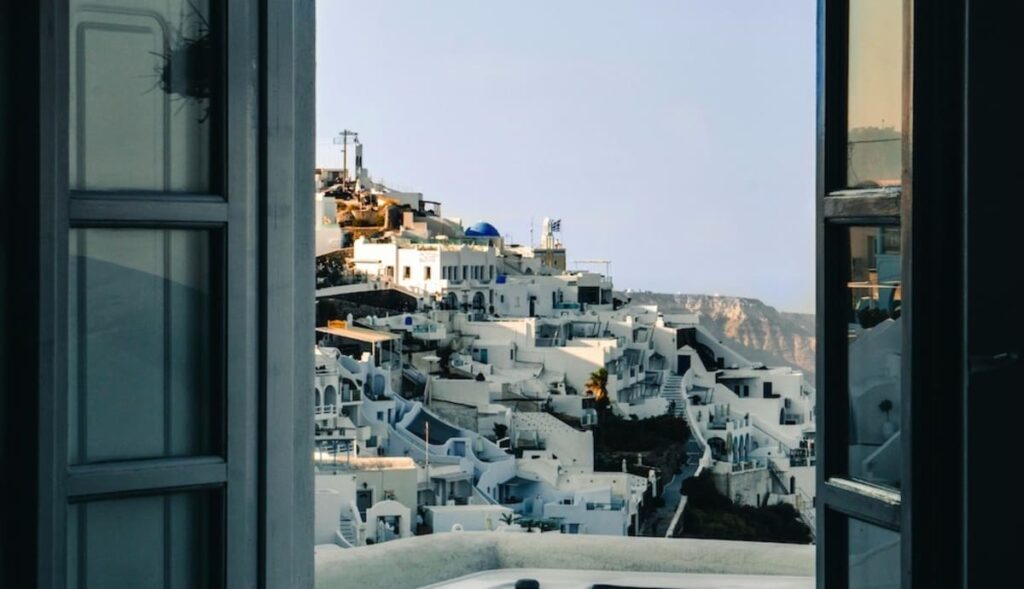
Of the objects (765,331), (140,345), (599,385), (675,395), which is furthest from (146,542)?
(765,331)

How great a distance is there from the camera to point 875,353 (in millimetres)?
1106

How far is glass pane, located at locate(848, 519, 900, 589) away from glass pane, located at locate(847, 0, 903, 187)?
0.29m

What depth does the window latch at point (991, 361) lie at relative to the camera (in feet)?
3.23

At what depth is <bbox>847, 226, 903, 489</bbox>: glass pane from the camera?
1083 millimetres

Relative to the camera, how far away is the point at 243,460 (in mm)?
1130

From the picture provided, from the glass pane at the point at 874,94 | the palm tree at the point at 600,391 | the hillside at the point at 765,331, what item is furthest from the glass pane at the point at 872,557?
the hillside at the point at 765,331

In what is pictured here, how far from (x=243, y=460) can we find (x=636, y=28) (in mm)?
21055

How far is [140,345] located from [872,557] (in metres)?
0.64

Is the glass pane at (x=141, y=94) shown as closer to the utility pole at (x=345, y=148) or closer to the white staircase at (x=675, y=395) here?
the white staircase at (x=675, y=395)

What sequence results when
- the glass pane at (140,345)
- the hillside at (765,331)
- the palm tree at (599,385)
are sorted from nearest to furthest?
the glass pane at (140,345) < the palm tree at (599,385) < the hillside at (765,331)

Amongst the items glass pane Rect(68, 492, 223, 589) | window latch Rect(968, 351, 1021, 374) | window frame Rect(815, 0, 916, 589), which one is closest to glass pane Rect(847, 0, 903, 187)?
window frame Rect(815, 0, 916, 589)

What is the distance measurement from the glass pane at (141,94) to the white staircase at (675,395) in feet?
37.4

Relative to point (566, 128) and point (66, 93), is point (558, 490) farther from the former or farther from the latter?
point (566, 128)
